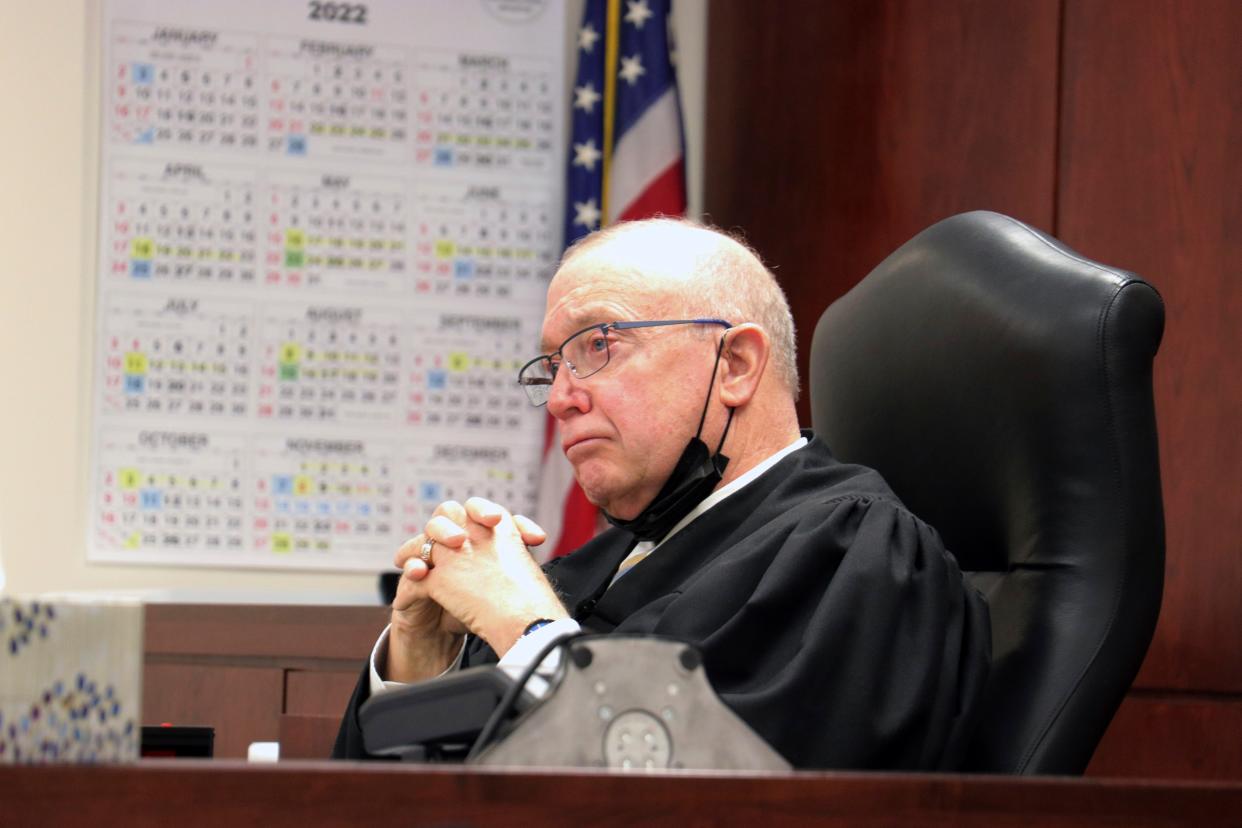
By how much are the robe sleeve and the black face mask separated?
0.66 feet

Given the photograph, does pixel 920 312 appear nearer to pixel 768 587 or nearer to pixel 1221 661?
pixel 768 587

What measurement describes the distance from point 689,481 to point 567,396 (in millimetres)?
181

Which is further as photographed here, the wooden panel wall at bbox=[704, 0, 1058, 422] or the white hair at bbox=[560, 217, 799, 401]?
the wooden panel wall at bbox=[704, 0, 1058, 422]

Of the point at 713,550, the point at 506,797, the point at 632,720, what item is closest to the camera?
the point at 506,797

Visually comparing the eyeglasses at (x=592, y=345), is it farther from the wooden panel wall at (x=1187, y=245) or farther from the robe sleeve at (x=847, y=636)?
the wooden panel wall at (x=1187, y=245)

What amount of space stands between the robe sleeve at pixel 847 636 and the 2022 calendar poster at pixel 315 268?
2.16 m

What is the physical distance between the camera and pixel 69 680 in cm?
77

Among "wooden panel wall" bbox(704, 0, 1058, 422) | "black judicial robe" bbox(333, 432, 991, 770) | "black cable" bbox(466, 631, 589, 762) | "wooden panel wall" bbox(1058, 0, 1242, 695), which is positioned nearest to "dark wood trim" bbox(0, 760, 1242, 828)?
"black cable" bbox(466, 631, 589, 762)

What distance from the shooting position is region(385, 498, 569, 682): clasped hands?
156 cm

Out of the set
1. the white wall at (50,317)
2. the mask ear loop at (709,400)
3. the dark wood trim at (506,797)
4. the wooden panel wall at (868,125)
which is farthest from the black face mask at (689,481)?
the white wall at (50,317)

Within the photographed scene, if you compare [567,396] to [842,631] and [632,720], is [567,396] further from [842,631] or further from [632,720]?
[632,720]

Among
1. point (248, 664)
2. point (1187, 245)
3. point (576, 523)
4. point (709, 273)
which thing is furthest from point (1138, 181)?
point (248, 664)

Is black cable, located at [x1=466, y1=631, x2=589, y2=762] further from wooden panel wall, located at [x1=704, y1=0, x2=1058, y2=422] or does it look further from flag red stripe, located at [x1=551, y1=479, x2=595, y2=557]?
flag red stripe, located at [x1=551, y1=479, x2=595, y2=557]

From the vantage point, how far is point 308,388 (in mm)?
3553
